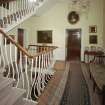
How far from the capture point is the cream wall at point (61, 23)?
30.8 feet

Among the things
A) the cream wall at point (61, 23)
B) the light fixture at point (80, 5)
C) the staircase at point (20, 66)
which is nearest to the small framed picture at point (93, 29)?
the cream wall at point (61, 23)

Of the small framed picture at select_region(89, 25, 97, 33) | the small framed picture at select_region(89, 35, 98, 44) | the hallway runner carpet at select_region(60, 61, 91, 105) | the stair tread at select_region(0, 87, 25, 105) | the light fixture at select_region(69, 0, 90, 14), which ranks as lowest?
the hallway runner carpet at select_region(60, 61, 91, 105)

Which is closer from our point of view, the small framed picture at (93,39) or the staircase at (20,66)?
the staircase at (20,66)

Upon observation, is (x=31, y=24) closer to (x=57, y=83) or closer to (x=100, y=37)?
(x=100, y=37)

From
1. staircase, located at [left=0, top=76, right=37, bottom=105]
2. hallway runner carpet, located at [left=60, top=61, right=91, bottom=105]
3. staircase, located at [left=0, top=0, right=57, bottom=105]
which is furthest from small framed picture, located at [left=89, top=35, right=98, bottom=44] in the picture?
staircase, located at [left=0, top=76, right=37, bottom=105]

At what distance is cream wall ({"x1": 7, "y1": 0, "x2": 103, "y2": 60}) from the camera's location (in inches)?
370

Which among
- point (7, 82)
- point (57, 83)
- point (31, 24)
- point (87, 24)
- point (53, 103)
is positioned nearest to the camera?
point (7, 82)

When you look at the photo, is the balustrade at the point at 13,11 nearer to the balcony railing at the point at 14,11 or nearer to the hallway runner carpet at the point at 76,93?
the balcony railing at the point at 14,11

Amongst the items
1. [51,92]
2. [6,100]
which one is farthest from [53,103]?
→ [6,100]

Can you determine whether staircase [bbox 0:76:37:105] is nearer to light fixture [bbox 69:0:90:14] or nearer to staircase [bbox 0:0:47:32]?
staircase [bbox 0:0:47:32]

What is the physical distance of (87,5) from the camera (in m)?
9.41

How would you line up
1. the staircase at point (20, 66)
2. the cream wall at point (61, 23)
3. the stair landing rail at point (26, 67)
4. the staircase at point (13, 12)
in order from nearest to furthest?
the staircase at point (20, 66) → the stair landing rail at point (26, 67) → the staircase at point (13, 12) → the cream wall at point (61, 23)

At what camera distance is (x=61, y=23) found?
9992mm

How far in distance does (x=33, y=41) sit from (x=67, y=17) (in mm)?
2779
